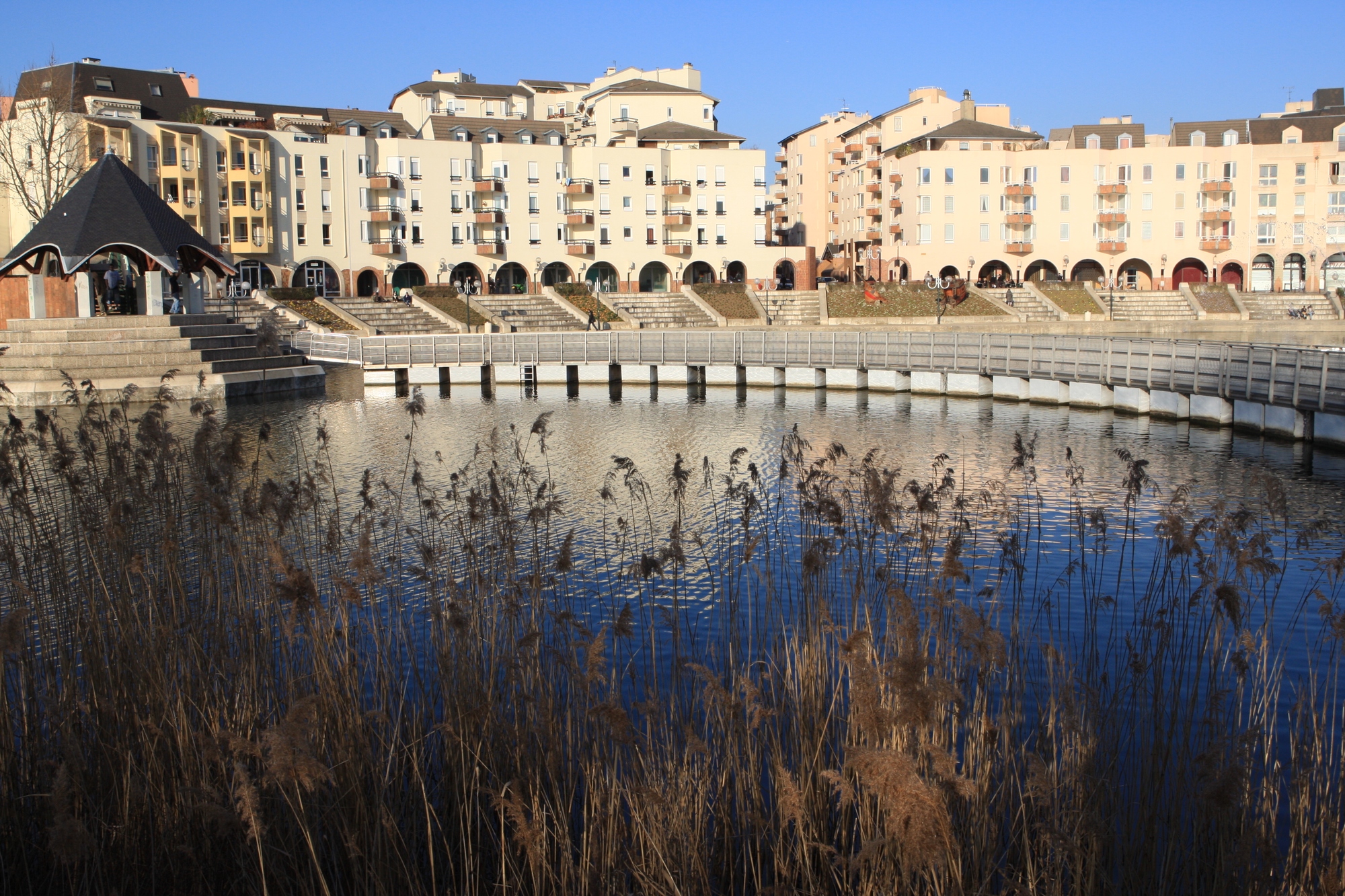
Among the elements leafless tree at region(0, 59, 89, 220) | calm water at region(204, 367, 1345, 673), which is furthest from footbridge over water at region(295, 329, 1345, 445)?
leafless tree at region(0, 59, 89, 220)

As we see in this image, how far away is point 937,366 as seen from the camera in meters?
31.1

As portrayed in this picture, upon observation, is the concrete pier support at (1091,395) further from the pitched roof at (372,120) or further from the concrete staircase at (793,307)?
the pitched roof at (372,120)

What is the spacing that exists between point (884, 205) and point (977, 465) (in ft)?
176

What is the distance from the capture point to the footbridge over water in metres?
21.6

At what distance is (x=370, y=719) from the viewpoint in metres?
5.91

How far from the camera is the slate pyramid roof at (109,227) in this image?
3266 cm

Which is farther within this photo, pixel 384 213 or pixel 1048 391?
pixel 384 213

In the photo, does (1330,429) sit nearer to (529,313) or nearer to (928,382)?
(928,382)

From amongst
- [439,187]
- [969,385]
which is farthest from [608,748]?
[439,187]

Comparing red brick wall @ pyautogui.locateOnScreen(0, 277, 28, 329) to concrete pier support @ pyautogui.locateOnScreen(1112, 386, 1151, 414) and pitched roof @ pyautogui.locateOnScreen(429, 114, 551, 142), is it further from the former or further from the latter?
concrete pier support @ pyautogui.locateOnScreen(1112, 386, 1151, 414)

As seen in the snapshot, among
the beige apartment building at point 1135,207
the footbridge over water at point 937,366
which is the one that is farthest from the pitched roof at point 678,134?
the footbridge over water at point 937,366

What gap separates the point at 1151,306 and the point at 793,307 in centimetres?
1705

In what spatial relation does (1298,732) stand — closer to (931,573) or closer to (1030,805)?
(1030,805)

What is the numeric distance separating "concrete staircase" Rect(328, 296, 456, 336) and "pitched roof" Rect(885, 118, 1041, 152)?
30.9 metres
